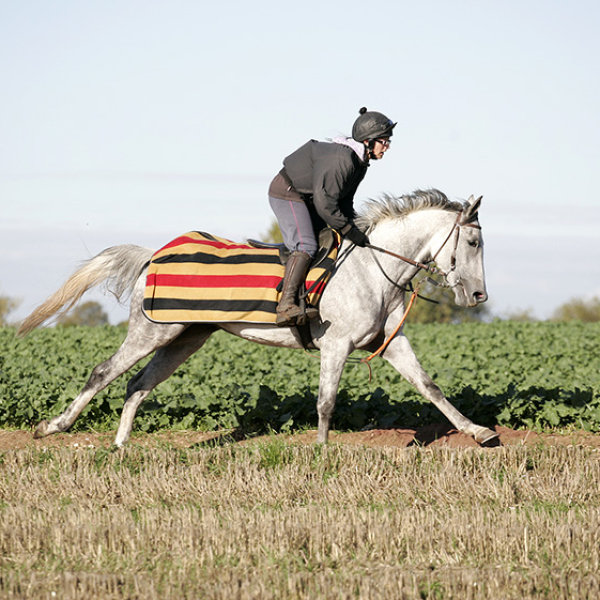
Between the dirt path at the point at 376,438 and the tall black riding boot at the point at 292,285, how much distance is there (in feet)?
5.39

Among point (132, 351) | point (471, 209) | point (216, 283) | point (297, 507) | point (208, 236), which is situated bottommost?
point (297, 507)

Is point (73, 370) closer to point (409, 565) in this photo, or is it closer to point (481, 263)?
point (481, 263)

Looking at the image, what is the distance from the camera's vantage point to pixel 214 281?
7047mm

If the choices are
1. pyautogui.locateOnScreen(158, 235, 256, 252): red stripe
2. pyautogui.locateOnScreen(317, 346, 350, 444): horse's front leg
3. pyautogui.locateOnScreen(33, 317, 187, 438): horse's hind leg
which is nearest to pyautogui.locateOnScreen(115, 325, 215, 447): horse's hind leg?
pyautogui.locateOnScreen(33, 317, 187, 438): horse's hind leg

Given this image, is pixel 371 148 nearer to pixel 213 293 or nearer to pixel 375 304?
pixel 375 304

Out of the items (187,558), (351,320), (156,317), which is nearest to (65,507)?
(187,558)

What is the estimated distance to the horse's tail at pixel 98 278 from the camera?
7.49m

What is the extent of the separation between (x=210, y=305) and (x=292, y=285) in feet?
2.69

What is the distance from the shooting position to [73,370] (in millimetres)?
12117

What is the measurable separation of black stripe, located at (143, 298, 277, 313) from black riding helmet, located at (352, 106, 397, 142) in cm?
155

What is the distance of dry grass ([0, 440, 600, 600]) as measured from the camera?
158 inches

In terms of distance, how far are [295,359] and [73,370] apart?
3.74 metres

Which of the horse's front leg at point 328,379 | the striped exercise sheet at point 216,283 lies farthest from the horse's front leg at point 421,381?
the striped exercise sheet at point 216,283

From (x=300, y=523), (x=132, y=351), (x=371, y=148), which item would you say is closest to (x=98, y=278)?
(x=132, y=351)
